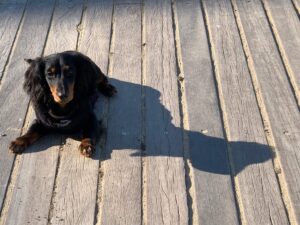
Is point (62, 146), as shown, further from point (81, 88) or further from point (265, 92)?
point (265, 92)

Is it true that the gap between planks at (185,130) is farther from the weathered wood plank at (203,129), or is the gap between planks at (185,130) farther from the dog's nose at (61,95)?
the dog's nose at (61,95)

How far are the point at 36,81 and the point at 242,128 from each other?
50.2 inches

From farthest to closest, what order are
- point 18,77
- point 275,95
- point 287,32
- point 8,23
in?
1. point 8,23
2. point 287,32
3. point 18,77
4. point 275,95

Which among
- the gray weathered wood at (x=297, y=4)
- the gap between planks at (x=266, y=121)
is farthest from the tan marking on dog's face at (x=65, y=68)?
the gray weathered wood at (x=297, y=4)

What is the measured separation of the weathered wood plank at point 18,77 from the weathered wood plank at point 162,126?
0.80m

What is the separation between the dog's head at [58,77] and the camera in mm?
2766

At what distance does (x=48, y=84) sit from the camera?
2842 millimetres

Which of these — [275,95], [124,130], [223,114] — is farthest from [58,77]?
[275,95]

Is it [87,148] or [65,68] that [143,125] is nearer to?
[87,148]

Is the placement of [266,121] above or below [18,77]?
above

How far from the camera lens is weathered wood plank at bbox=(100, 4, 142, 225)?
2600 millimetres

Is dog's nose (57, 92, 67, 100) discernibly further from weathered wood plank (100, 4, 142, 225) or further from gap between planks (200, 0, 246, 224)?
gap between planks (200, 0, 246, 224)

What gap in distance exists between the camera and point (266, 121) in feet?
10.2

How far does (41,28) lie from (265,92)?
184 cm
